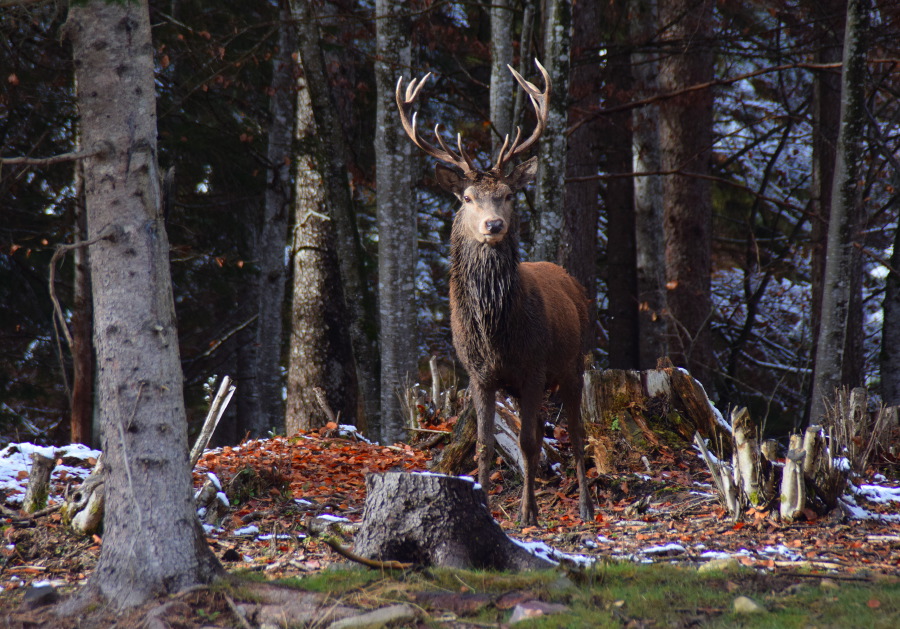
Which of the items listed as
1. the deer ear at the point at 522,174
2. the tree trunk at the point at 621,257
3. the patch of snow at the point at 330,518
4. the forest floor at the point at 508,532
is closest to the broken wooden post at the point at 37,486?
the forest floor at the point at 508,532

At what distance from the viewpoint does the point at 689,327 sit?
501 inches

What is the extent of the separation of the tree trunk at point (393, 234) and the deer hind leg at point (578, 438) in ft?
9.10

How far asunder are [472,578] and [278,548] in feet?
5.73

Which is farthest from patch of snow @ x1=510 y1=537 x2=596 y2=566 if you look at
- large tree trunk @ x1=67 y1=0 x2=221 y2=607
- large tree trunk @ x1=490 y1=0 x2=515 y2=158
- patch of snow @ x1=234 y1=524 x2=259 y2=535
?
large tree trunk @ x1=490 y1=0 x2=515 y2=158

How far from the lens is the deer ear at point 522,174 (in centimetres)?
648

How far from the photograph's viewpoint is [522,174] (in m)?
6.58

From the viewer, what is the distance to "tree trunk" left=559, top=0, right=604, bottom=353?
459 inches

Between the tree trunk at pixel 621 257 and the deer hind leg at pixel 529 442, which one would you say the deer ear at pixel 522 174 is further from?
the tree trunk at pixel 621 257

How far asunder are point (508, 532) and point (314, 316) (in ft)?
21.0

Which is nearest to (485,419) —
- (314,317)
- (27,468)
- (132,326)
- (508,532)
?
(508,532)

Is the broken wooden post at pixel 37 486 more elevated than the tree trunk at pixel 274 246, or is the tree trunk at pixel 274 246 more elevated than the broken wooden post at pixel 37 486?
the tree trunk at pixel 274 246

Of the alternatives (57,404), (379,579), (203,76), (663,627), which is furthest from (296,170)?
(663,627)

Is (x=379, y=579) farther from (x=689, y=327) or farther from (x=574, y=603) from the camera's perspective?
(x=689, y=327)

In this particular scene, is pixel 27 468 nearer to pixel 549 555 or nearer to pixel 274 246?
pixel 549 555
